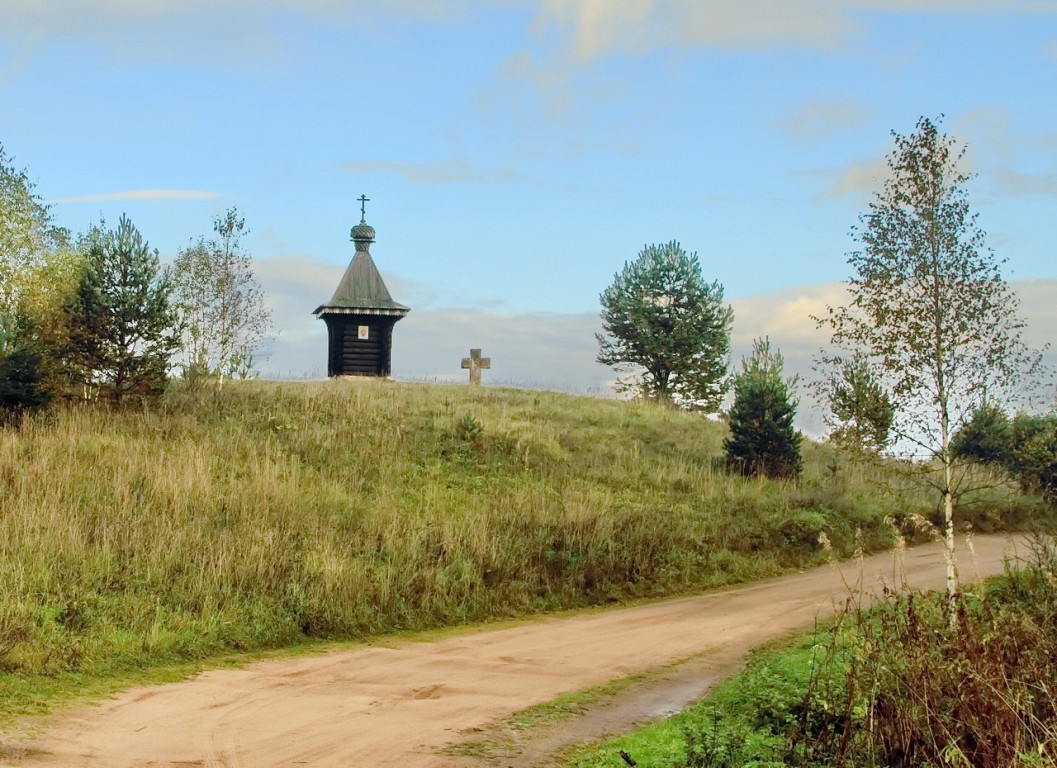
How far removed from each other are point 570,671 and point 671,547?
25.9 ft

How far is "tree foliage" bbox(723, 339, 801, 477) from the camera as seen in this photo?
27.1 meters

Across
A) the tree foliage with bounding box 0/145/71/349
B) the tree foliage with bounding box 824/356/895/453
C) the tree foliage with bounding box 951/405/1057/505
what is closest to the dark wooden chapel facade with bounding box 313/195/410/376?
the tree foliage with bounding box 0/145/71/349

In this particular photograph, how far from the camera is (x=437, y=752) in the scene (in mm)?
8102

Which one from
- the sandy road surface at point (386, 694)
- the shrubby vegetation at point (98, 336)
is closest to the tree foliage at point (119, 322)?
the shrubby vegetation at point (98, 336)

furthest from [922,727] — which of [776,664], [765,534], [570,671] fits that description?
[765,534]

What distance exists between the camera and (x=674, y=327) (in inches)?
1940

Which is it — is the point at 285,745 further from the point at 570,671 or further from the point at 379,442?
the point at 379,442

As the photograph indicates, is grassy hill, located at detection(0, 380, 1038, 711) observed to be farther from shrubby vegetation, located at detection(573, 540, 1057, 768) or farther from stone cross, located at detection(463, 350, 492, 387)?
stone cross, located at detection(463, 350, 492, 387)

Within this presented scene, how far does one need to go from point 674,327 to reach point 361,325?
15.9 m

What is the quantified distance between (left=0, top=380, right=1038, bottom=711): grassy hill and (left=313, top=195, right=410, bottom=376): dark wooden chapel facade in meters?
15.6

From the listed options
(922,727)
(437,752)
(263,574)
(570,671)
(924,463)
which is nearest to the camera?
(922,727)

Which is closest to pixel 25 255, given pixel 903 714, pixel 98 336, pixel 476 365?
pixel 98 336

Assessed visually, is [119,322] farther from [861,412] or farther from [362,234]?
[362,234]

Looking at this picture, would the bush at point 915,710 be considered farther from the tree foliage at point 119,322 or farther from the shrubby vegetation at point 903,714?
the tree foliage at point 119,322
